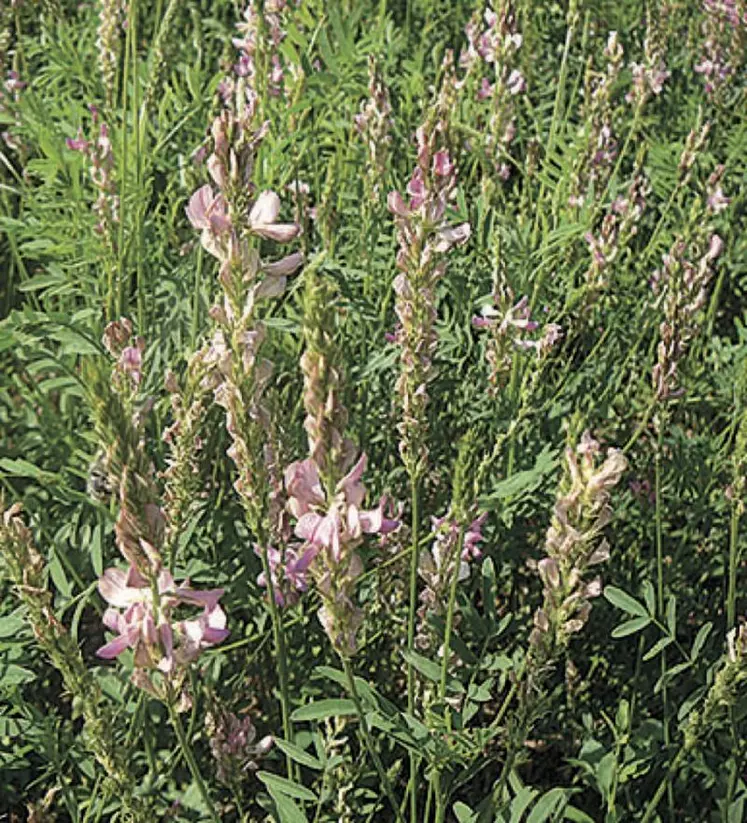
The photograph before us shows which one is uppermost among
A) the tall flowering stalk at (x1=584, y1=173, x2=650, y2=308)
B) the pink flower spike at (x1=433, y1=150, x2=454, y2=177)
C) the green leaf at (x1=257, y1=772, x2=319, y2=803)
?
the pink flower spike at (x1=433, y1=150, x2=454, y2=177)

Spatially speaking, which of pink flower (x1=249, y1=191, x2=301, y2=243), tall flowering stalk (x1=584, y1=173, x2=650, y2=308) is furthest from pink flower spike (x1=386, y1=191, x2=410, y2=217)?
tall flowering stalk (x1=584, y1=173, x2=650, y2=308)

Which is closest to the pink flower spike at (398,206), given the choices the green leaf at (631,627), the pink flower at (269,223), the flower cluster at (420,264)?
the flower cluster at (420,264)

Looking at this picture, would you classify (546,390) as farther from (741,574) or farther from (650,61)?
(650,61)

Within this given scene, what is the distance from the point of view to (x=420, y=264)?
159cm

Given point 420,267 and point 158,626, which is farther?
point 420,267

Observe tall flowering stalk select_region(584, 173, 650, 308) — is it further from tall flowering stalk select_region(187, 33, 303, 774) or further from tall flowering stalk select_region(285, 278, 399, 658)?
tall flowering stalk select_region(285, 278, 399, 658)

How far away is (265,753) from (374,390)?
1.06 meters

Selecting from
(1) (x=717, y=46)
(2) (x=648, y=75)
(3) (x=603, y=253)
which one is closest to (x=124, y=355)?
(3) (x=603, y=253)

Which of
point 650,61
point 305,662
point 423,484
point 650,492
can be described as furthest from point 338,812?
point 650,61

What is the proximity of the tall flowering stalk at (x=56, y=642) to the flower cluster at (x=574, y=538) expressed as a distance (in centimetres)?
62

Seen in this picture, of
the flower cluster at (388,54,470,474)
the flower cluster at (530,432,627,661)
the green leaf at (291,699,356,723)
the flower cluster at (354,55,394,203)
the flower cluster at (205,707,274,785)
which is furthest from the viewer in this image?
the flower cluster at (354,55,394,203)

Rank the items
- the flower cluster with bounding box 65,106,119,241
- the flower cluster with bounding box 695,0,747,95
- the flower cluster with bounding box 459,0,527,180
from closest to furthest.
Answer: the flower cluster with bounding box 65,106,119,241, the flower cluster with bounding box 459,0,527,180, the flower cluster with bounding box 695,0,747,95

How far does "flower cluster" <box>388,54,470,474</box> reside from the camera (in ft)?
5.26

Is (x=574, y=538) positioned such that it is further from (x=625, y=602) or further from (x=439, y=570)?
(x=625, y=602)
